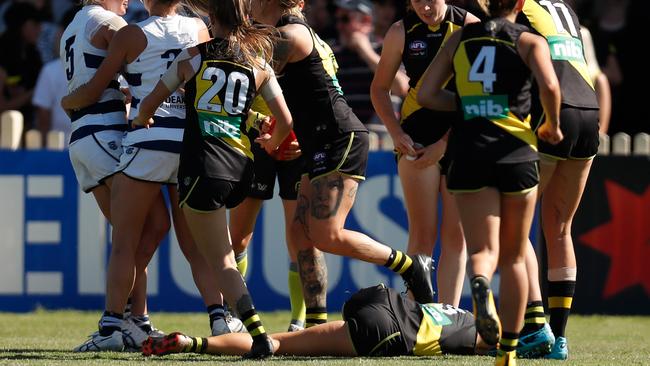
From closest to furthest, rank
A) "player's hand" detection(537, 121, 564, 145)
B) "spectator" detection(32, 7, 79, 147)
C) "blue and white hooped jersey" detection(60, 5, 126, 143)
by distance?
"player's hand" detection(537, 121, 564, 145)
"blue and white hooped jersey" detection(60, 5, 126, 143)
"spectator" detection(32, 7, 79, 147)

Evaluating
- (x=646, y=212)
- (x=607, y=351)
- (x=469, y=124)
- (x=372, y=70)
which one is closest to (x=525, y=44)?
(x=469, y=124)

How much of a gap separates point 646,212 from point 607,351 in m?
2.97

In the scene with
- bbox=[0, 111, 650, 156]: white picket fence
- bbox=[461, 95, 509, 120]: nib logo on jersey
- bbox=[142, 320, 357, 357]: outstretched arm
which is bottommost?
bbox=[142, 320, 357, 357]: outstretched arm

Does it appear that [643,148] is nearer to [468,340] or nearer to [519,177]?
[468,340]

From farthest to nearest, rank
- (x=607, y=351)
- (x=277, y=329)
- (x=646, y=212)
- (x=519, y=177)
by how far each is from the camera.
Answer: (x=646, y=212) < (x=277, y=329) < (x=607, y=351) < (x=519, y=177)

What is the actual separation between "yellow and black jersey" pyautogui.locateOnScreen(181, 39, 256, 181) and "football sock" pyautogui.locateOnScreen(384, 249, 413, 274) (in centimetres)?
116

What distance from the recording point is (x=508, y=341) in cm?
554

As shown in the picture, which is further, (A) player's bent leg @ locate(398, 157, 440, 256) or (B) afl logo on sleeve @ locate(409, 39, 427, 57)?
(A) player's bent leg @ locate(398, 157, 440, 256)

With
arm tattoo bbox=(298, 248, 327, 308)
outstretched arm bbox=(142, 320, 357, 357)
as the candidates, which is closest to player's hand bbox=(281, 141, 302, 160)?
arm tattoo bbox=(298, 248, 327, 308)

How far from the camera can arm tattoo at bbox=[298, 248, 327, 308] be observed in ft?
24.0

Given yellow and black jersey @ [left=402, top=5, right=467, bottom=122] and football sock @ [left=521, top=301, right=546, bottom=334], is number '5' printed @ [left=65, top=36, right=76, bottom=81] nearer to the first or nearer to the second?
yellow and black jersey @ [left=402, top=5, right=467, bottom=122]

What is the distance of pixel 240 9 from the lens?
6.25 meters

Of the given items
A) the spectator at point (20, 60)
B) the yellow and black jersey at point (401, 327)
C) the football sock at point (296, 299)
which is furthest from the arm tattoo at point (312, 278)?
the spectator at point (20, 60)

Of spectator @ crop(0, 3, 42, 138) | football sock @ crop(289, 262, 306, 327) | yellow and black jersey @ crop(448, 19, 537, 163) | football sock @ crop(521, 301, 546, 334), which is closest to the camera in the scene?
yellow and black jersey @ crop(448, 19, 537, 163)
